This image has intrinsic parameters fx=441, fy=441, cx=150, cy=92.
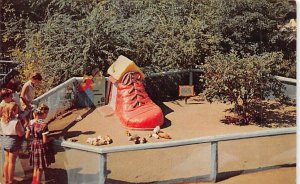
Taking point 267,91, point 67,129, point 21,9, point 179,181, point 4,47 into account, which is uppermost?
point 21,9

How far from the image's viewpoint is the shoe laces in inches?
246

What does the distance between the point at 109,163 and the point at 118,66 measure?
7.26 ft

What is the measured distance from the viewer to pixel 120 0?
658 centimetres

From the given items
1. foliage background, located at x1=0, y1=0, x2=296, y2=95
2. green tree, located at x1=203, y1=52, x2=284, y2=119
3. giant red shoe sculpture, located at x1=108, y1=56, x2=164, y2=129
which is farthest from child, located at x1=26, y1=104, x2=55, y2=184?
green tree, located at x1=203, y1=52, x2=284, y2=119

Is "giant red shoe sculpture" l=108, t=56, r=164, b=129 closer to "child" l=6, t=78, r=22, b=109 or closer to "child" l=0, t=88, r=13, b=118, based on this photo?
"child" l=6, t=78, r=22, b=109

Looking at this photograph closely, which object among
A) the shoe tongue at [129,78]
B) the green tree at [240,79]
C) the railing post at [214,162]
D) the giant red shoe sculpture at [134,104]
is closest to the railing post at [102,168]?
the railing post at [214,162]

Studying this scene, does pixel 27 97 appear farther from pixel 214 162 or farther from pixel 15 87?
pixel 214 162

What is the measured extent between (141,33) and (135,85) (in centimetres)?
85

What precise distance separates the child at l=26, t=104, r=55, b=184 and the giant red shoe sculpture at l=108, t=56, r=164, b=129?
1673mm

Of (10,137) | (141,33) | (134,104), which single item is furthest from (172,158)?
(141,33)

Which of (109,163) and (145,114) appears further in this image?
(145,114)

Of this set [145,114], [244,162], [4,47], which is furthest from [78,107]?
[244,162]

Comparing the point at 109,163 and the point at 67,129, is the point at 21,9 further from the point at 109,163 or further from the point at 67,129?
the point at 109,163

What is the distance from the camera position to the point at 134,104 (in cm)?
627
